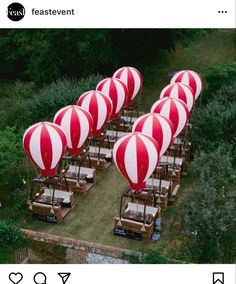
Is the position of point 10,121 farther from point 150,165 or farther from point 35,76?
point 150,165

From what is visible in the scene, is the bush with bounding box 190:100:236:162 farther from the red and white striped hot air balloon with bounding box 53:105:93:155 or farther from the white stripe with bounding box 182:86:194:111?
the red and white striped hot air balloon with bounding box 53:105:93:155

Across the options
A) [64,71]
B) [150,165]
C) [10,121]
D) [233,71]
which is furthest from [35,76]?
[150,165]

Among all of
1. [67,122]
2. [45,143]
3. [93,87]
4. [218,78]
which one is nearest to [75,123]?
[67,122]

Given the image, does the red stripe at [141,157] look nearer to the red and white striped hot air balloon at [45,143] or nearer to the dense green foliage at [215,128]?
the red and white striped hot air balloon at [45,143]

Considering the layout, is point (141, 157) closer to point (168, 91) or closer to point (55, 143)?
point (55, 143)

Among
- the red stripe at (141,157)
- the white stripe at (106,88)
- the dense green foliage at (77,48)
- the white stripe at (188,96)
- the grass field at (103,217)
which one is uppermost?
the dense green foliage at (77,48)

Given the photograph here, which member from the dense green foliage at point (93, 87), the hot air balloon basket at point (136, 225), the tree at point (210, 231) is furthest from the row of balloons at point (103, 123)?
the tree at point (210, 231)

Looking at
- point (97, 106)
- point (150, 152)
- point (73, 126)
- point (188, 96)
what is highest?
point (188, 96)
